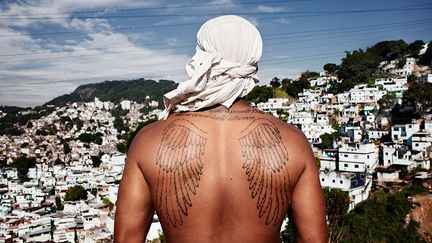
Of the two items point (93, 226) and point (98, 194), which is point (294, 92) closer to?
point (98, 194)

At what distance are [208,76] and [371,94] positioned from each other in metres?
37.5

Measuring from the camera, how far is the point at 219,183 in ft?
4.34

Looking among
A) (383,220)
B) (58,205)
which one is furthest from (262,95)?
(383,220)

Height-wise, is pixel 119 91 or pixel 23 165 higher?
pixel 119 91

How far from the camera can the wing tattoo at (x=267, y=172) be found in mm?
1352

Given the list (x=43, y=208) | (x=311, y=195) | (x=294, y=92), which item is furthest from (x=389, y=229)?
(x=294, y=92)

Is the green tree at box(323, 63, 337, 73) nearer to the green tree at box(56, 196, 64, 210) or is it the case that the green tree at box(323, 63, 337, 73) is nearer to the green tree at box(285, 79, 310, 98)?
the green tree at box(285, 79, 310, 98)

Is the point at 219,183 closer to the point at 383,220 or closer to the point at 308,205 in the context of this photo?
the point at 308,205

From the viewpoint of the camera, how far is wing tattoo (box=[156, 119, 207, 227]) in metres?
1.34

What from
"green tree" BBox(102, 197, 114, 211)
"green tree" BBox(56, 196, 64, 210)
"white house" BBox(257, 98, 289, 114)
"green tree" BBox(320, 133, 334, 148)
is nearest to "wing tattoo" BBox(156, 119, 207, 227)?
"green tree" BBox(102, 197, 114, 211)

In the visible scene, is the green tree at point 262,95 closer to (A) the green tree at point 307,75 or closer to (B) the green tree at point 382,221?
(A) the green tree at point 307,75

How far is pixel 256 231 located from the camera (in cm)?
136

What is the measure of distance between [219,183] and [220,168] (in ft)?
0.16

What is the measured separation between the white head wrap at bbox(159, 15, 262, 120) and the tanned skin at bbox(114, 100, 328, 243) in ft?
0.18
